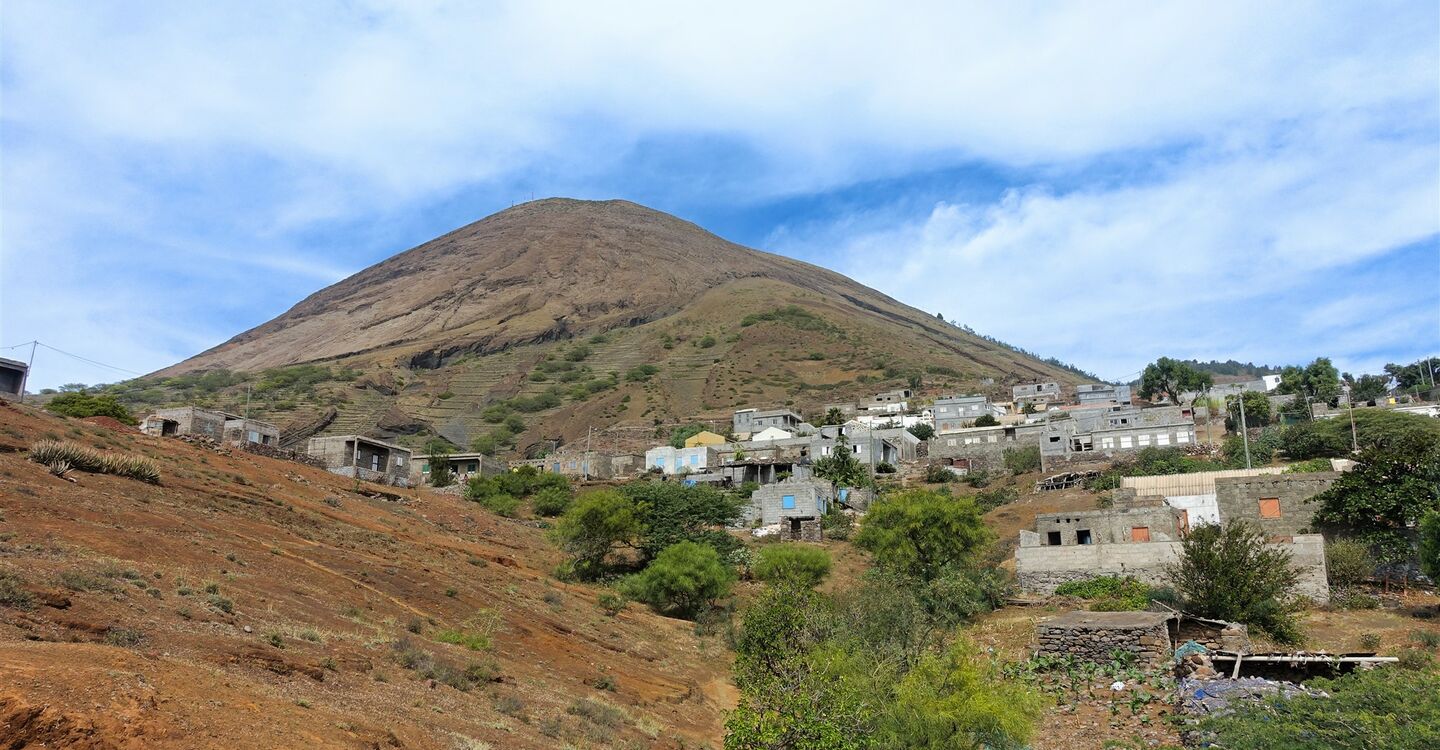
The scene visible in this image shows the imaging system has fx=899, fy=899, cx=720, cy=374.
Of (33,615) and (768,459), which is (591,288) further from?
(33,615)

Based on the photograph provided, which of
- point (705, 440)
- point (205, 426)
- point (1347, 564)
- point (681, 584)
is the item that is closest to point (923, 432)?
point (705, 440)

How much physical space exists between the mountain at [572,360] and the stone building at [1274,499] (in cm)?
7059

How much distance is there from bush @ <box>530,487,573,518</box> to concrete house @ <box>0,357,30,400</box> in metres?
25.1

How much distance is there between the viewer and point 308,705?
1242 cm

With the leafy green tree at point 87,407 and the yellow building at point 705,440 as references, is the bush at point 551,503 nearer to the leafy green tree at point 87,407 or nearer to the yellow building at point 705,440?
the leafy green tree at point 87,407

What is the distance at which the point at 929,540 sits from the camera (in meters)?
34.5

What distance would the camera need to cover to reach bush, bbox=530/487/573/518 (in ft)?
171

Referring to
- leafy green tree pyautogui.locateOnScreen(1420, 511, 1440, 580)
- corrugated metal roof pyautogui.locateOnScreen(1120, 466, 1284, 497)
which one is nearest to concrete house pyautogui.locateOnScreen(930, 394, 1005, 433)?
corrugated metal roof pyautogui.locateOnScreen(1120, 466, 1284, 497)

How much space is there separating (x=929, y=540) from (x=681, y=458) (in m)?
38.7

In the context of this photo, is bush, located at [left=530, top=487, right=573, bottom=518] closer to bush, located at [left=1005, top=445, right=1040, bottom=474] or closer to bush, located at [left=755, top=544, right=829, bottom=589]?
bush, located at [left=755, top=544, right=829, bottom=589]

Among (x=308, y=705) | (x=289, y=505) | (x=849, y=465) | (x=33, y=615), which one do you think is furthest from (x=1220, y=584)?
(x=849, y=465)

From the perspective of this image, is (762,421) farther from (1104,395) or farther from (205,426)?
(205,426)

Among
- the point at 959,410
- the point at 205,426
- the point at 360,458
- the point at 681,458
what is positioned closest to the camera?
the point at 205,426

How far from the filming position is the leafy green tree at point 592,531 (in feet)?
124
